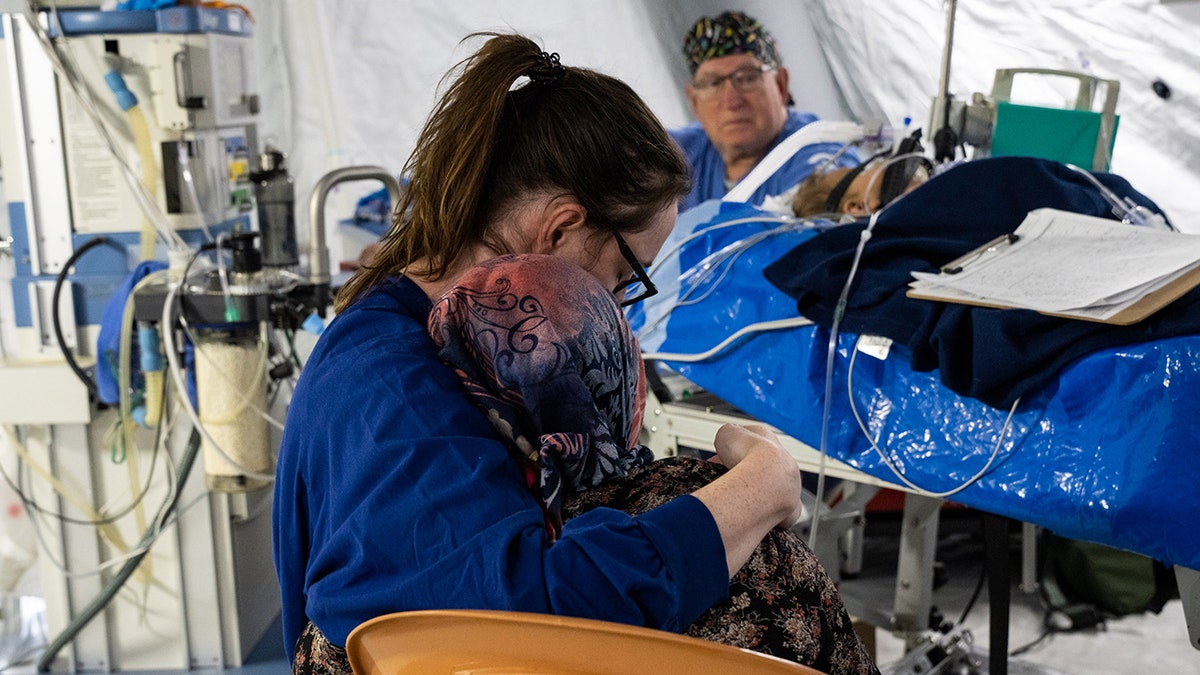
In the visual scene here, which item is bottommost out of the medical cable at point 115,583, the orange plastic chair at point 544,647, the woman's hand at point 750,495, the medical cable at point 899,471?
the medical cable at point 115,583

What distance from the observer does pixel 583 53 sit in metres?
3.60

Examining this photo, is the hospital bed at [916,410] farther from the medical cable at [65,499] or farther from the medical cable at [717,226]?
the medical cable at [65,499]

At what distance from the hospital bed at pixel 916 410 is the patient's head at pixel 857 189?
0.63ft

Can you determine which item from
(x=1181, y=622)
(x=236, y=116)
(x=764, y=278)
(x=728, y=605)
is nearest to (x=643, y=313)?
(x=764, y=278)

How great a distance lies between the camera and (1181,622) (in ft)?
Answer: 8.57

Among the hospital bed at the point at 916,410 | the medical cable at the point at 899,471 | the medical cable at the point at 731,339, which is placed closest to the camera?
the hospital bed at the point at 916,410

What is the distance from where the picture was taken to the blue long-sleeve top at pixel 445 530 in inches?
29.3

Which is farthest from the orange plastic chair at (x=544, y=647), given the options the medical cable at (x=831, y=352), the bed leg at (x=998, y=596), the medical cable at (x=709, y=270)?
the bed leg at (x=998, y=596)

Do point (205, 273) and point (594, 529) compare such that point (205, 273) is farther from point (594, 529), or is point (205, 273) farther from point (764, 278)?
point (594, 529)

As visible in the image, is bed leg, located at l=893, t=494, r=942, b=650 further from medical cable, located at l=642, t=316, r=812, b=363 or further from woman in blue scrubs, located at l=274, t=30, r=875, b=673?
woman in blue scrubs, located at l=274, t=30, r=875, b=673

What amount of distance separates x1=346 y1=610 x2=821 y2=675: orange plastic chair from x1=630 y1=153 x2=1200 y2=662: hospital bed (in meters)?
0.78

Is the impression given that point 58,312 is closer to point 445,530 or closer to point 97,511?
point 97,511

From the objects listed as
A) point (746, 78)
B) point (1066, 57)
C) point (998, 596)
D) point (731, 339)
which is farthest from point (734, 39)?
point (998, 596)

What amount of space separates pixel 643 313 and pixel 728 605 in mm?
1201
